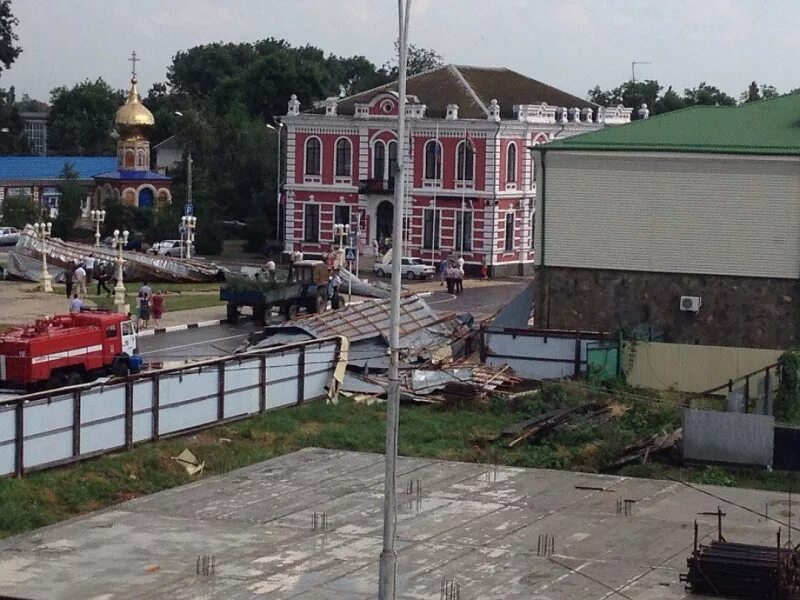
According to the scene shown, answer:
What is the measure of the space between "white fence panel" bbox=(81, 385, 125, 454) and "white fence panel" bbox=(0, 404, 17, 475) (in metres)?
1.68

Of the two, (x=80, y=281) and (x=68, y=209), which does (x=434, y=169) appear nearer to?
(x=80, y=281)

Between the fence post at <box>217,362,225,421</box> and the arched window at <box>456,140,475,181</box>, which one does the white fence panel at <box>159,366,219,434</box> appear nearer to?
the fence post at <box>217,362,225,421</box>

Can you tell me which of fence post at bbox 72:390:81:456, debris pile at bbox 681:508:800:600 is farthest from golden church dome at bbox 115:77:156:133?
debris pile at bbox 681:508:800:600

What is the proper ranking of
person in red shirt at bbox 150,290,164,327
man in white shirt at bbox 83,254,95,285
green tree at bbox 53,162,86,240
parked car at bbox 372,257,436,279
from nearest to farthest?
person in red shirt at bbox 150,290,164,327 < man in white shirt at bbox 83,254,95,285 < parked car at bbox 372,257,436,279 < green tree at bbox 53,162,86,240

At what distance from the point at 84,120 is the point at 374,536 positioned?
109 metres

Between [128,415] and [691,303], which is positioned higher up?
[691,303]

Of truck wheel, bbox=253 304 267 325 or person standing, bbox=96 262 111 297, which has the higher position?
person standing, bbox=96 262 111 297

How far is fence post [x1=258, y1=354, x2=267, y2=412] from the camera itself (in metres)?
32.1

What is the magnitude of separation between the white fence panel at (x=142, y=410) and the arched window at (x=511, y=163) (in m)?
39.9

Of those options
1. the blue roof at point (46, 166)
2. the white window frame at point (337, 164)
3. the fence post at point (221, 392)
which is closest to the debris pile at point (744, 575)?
the fence post at point (221, 392)

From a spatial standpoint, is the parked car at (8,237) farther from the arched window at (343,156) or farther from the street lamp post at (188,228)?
the arched window at (343,156)

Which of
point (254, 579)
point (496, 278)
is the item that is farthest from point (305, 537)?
point (496, 278)

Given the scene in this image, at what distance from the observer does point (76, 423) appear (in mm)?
26797

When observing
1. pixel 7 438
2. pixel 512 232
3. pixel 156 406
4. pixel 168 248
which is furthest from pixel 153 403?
pixel 168 248
